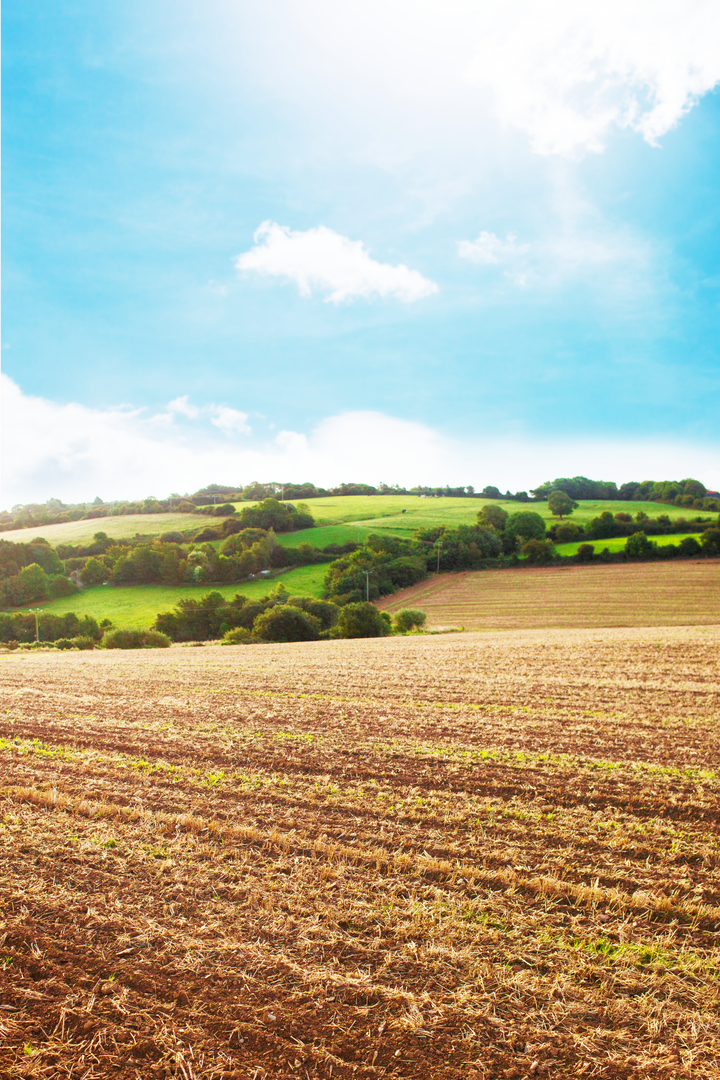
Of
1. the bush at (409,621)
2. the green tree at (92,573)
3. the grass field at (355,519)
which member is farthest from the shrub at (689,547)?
the green tree at (92,573)

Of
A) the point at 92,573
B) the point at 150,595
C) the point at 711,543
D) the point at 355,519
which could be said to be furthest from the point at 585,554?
the point at 92,573

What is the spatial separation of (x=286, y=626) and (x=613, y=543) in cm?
5962

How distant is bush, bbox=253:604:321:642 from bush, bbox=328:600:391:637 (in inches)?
111

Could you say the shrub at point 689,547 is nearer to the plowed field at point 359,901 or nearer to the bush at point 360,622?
the bush at point 360,622

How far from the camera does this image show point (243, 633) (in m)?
49.9

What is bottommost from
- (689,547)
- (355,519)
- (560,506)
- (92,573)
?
(92,573)

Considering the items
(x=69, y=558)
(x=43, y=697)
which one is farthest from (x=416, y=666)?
(x=69, y=558)

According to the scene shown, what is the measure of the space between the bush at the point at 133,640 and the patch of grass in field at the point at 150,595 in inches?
668

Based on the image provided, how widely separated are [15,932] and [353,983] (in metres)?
3.24

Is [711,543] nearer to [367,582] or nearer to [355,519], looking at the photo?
[367,582]

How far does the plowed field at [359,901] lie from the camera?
13.1 ft

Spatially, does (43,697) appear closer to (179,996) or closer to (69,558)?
(179,996)

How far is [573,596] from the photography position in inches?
2354

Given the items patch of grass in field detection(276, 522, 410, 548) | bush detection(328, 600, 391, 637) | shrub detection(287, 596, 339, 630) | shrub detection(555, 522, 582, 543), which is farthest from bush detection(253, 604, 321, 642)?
shrub detection(555, 522, 582, 543)
